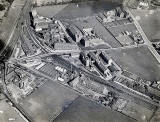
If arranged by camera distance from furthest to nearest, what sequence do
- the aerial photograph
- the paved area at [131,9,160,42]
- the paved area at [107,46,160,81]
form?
the paved area at [131,9,160,42]
the paved area at [107,46,160,81]
the aerial photograph

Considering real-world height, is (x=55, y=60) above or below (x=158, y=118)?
above

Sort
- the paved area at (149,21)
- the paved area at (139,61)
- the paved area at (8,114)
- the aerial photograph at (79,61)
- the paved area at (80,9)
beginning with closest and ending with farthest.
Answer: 1. the paved area at (8,114)
2. the aerial photograph at (79,61)
3. the paved area at (139,61)
4. the paved area at (149,21)
5. the paved area at (80,9)

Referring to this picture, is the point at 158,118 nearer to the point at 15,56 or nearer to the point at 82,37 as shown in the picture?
the point at 82,37

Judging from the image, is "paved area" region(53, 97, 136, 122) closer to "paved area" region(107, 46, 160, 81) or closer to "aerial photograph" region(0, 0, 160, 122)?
"aerial photograph" region(0, 0, 160, 122)

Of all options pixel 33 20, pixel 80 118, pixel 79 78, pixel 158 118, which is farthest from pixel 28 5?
pixel 158 118

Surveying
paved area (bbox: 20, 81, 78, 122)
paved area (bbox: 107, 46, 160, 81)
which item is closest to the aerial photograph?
paved area (bbox: 20, 81, 78, 122)

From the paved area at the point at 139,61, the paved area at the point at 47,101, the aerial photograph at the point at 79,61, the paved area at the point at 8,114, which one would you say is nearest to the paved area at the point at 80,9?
the aerial photograph at the point at 79,61

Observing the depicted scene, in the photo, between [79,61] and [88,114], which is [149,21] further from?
[88,114]

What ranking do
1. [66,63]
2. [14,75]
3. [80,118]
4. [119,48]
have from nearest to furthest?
[80,118]
[14,75]
[66,63]
[119,48]

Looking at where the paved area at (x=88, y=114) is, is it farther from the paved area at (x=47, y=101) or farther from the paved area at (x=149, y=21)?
the paved area at (x=149, y=21)
